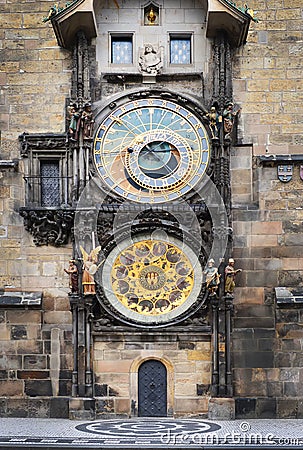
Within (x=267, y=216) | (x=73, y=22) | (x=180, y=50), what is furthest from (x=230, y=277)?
(x=73, y=22)

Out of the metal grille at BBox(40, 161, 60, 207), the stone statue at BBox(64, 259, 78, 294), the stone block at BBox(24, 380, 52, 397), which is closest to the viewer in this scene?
the stone statue at BBox(64, 259, 78, 294)

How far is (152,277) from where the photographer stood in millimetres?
14648

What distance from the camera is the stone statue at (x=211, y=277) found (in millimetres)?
14125

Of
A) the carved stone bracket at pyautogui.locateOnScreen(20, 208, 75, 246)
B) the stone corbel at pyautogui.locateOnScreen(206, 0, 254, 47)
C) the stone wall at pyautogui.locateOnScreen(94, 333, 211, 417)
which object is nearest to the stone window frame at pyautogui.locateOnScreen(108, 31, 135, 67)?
the stone corbel at pyautogui.locateOnScreen(206, 0, 254, 47)

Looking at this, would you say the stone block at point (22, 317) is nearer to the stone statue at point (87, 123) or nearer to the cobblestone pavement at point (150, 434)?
the cobblestone pavement at point (150, 434)

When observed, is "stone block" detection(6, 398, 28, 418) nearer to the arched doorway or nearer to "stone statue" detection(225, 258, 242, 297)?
the arched doorway

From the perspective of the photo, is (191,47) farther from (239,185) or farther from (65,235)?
(65,235)

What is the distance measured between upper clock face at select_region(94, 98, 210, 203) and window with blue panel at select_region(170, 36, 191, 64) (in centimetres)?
84

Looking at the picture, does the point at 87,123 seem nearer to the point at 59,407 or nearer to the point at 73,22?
the point at 73,22

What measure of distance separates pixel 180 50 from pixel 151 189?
2.64 meters

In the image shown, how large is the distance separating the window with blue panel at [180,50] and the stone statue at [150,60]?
275 millimetres

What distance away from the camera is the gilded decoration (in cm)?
1460

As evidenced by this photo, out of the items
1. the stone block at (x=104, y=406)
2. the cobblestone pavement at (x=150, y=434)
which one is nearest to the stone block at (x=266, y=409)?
the cobblestone pavement at (x=150, y=434)

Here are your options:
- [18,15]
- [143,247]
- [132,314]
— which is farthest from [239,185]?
[18,15]
